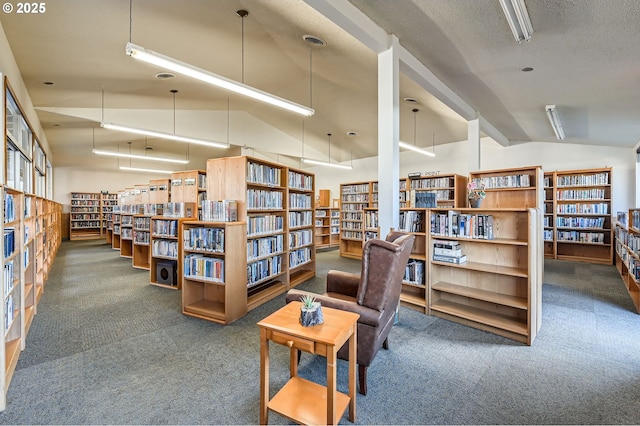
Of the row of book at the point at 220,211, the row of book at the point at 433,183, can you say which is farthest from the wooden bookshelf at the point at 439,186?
the row of book at the point at 220,211

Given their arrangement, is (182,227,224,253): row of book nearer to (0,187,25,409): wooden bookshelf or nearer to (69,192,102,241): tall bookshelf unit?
(0,187,25,409): wooden bookshelf

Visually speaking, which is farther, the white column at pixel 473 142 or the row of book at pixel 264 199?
the white column at pixel 473 142

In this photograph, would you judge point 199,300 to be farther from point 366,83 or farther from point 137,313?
point 366,83

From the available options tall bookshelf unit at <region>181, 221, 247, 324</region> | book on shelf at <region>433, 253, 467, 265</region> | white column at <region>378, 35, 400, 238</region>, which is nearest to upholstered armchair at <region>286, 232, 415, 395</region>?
white column at <region>378, 35, 400, 238</region>

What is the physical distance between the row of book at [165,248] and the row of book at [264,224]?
1679 mm

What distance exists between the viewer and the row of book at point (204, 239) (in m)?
3.35

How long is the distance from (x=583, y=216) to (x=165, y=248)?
8.92 m

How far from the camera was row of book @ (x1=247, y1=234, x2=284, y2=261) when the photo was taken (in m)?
3.87

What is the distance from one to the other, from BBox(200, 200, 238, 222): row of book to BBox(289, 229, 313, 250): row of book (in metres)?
1.36

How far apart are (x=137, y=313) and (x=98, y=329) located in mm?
489

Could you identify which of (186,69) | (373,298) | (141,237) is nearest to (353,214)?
(141,237)

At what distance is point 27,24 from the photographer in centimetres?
325

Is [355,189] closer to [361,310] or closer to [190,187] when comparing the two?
[190,187]

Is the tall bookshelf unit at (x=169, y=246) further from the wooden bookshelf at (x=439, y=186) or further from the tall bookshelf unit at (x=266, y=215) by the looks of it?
the wooden bookshelf at (x=439, y=186)
